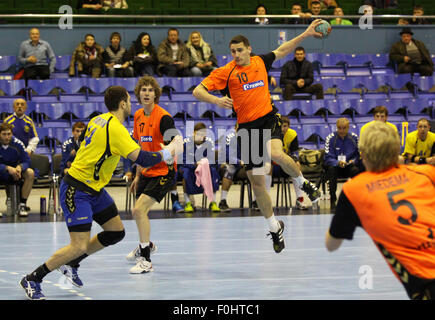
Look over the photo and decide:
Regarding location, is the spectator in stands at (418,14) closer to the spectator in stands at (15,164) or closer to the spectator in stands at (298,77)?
the spectator in stands at (298,77)

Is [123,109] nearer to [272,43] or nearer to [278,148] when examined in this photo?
[278,148]

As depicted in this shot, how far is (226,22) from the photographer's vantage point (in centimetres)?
1731

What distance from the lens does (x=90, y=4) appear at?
16562 mm

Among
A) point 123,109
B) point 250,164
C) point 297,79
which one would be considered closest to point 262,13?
point 297,79

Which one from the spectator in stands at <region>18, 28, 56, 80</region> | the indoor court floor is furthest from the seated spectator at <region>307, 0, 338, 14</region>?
the indoor court floor

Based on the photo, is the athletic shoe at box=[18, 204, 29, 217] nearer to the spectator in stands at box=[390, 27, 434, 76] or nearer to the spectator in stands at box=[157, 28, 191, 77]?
the spectator in stands at box=[157, 28, 191, 77]

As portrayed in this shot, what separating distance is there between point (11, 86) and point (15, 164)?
12.0ft

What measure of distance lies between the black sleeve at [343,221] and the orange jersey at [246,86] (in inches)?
160

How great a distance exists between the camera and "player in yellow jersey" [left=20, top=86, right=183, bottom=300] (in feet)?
17.9

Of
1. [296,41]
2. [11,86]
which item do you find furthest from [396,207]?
[11,86]

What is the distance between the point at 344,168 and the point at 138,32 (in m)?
6.66

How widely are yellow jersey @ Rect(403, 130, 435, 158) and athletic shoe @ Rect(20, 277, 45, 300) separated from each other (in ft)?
28.6

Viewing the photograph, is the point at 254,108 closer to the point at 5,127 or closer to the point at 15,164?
the point at 5,127

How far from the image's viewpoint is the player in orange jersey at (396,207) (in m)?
3.23
